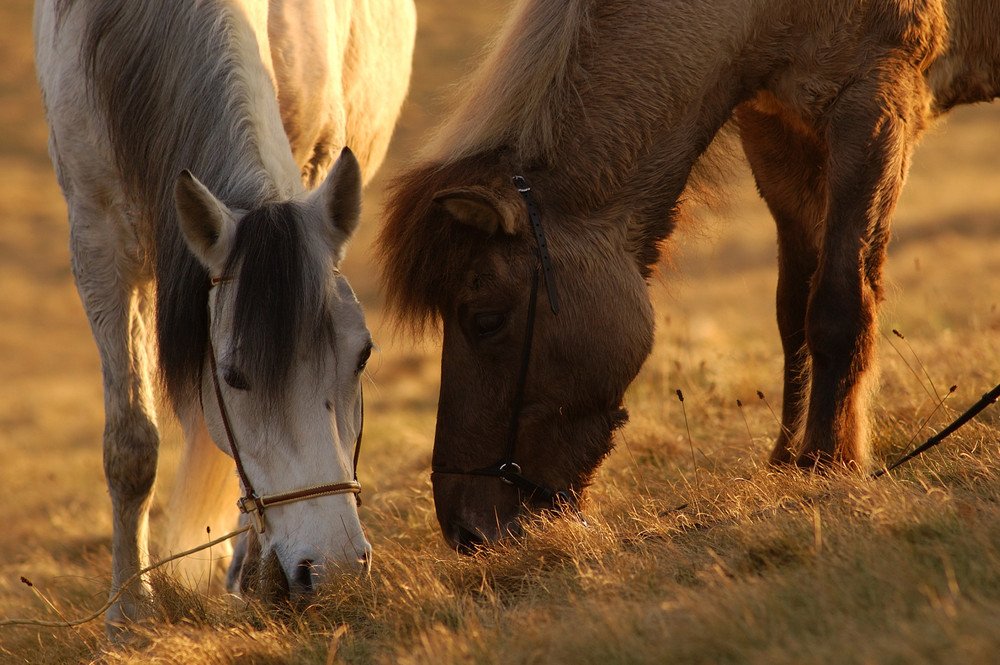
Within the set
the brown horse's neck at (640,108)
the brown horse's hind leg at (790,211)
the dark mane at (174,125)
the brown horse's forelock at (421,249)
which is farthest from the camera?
the brown horse's hind leg at (790,211)

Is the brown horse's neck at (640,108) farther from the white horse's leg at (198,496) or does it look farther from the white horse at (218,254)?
the white horse's leg at (198,496)

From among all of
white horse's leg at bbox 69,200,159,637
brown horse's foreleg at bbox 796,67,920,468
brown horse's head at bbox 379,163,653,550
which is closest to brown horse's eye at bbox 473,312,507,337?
brown horse's head at bbox 379,163,653,550

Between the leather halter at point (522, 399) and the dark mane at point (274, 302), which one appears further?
the leather halter at point (522, 399)

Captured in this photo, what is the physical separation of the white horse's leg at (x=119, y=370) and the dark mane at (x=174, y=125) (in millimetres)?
271

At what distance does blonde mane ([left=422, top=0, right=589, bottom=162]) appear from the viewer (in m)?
3.21

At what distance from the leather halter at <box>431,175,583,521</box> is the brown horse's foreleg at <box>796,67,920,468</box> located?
95cm

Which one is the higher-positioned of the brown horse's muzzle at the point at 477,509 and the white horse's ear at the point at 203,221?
the white horse's ear at the point at 203,221

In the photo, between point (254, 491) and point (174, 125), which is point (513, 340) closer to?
point (254, 491)

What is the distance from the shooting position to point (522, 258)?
10.1ft

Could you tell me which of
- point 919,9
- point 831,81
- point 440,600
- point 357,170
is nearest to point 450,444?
point 440,600

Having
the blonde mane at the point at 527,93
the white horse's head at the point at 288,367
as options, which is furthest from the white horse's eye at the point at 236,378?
the blonde mane at the point at 527,93

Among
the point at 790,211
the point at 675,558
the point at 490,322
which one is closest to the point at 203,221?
the point at 490,322

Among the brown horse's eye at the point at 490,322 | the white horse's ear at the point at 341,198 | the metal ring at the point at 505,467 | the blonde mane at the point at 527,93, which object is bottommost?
the metal ring at the point at 505,467

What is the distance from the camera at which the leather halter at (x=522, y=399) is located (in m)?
3.07
